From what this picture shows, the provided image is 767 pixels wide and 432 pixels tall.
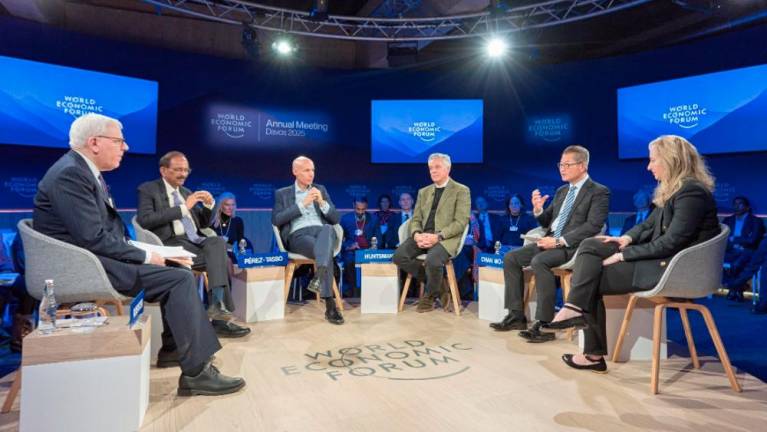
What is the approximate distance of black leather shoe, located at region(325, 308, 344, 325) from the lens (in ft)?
12.6

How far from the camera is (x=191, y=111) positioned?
7.04 meters

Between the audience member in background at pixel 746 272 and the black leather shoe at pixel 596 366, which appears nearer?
the black leather shoe at pixel 596 366

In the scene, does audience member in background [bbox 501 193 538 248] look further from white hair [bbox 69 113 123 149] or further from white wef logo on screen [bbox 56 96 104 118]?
white wef logo on screen [bbox 56 96 104 118]

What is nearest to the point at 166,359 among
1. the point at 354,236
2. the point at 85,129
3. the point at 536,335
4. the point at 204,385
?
the point at 204,385

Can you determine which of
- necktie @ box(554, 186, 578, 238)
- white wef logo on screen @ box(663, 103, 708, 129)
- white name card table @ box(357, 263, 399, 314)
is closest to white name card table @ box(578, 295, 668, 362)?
necktie @ box(554, 186, 578, 238)

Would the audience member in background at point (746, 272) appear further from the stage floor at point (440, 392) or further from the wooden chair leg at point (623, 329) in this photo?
the wooden chair leg at point (623, 329)

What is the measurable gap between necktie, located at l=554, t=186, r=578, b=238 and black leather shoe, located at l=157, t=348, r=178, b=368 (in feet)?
9.22

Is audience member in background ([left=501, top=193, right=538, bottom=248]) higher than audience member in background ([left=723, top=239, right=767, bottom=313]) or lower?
higher

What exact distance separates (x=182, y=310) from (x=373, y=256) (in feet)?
7.42

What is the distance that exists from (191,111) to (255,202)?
5.47 feet

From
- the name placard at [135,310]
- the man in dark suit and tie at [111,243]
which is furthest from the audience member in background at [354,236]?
the name placard at [135,310]

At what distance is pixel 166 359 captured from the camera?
2.79 metres

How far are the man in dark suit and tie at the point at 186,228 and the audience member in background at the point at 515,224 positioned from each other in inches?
147

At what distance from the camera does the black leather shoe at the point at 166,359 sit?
2.77 metres
